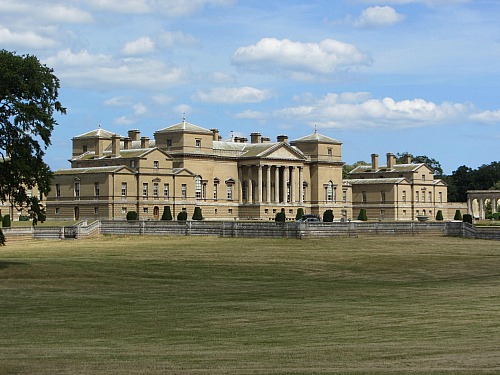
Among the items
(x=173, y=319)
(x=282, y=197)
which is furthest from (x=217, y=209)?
(x=173, y=319)

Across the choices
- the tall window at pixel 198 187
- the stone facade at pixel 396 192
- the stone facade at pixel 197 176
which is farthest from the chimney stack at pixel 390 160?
the tall window at pixel 198 187

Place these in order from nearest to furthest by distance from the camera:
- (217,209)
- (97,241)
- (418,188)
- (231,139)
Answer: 1. (97,241)
2. (217,209)
3. (231,139)
4. (418,188)

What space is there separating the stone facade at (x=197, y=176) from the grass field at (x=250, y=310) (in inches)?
1933

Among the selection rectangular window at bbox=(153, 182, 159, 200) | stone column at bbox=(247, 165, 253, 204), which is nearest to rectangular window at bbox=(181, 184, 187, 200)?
rectangular window at bbox=(153, 182, 159, 200)

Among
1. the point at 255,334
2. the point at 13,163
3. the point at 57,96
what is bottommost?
the point at 255,334

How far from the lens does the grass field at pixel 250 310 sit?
20.5 m

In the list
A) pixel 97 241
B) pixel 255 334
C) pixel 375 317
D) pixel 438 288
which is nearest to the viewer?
pixel 255 334

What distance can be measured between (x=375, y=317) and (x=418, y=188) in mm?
129254

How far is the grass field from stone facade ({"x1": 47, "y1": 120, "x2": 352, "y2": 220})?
49110 millimetres

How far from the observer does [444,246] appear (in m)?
67.9

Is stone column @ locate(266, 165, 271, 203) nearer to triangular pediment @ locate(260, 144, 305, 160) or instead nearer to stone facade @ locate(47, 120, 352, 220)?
stone facade @ locate(47, 120, 352, 220)

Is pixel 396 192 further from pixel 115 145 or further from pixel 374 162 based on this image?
pixel 115 145

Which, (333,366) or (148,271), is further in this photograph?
(148,271)

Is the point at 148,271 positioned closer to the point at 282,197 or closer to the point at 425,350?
the point at 425,350
